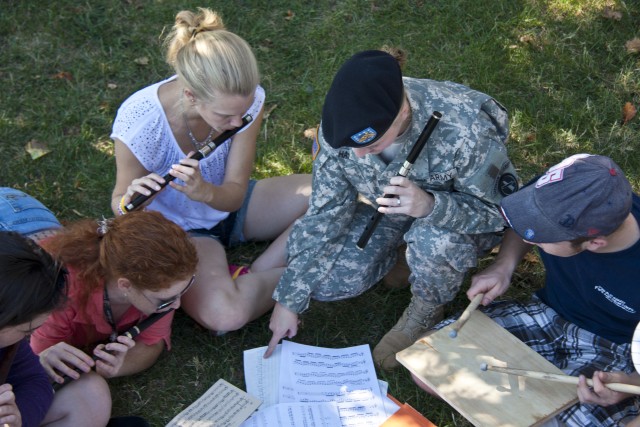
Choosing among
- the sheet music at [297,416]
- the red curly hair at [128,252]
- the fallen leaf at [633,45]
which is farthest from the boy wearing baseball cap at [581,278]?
the fallen leaf at [633,45]

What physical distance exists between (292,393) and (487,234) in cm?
98

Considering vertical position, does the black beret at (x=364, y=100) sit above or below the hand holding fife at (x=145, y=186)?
above

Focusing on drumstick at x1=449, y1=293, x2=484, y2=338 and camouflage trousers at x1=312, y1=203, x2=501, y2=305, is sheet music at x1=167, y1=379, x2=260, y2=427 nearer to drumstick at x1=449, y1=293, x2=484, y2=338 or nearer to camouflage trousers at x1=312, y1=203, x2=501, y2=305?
camouflage trousers at x1=312, y1=203, x2=501, y2=305

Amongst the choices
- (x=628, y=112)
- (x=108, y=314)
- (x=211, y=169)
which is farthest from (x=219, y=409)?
(x=628, y=112)

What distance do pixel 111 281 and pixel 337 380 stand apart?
36.9 inches

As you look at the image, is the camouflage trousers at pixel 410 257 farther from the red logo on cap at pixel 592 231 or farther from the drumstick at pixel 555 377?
the red logo on cap at pixel 592 231

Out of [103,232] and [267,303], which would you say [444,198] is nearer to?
[267,303]

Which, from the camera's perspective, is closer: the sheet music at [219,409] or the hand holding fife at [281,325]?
the sheet music at [219,409]

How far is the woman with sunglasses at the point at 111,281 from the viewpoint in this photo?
234cm

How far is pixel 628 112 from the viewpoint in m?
3.65

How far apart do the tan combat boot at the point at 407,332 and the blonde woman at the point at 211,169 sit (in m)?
0.54

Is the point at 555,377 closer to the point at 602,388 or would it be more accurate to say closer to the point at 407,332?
the point at 602,388

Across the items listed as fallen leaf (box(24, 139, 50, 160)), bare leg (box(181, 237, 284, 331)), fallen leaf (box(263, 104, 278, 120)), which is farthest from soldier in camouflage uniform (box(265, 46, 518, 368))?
fallen leaf (box(24, 139, 50, 160))

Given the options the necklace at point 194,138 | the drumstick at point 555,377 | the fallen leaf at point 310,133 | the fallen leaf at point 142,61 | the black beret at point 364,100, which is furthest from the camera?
the fallen leaf at point 142,61
